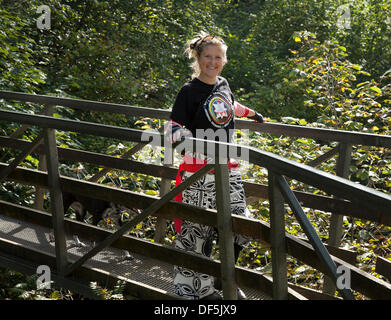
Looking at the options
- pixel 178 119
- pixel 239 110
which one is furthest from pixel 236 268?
pixel 239 110

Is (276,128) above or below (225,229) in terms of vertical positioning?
above

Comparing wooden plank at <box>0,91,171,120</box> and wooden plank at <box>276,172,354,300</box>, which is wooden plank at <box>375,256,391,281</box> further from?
wooden plank at <box>0,91,171,120</box>

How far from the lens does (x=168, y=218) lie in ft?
9.11

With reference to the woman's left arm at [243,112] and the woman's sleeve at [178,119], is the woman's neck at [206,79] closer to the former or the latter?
the woman's sleeve at [178,119]

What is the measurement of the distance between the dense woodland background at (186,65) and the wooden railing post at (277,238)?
6.94ft

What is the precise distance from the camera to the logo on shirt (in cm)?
277

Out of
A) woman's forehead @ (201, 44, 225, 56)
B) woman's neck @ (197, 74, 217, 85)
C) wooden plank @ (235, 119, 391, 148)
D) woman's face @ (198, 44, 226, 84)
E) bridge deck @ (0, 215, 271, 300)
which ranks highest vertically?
woman's forehead @ (201, 44, 225, 56)

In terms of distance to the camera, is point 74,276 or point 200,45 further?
point 74,276

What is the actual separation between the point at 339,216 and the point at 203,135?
1319 millimetres

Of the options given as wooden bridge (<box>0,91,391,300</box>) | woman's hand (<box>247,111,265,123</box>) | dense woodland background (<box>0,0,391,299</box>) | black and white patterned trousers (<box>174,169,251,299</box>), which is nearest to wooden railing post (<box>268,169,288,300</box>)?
wooden bridge (<box>0,91,391,300</box>)

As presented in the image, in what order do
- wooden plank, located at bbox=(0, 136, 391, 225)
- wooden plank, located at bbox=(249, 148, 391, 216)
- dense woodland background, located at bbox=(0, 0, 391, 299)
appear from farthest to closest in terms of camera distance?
dense woodland background, located at bbox=(0, 0, 391, 299) → wooden plank, located at bbox=(0, 136, 391, 225) → wooden plank, located at bbox=(249, 148, 391, 216)

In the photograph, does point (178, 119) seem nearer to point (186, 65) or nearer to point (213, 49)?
point (213, 49)

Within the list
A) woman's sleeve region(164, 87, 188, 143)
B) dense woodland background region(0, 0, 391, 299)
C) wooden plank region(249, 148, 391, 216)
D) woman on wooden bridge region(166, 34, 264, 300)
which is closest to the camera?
wooden plank region(249, 148, 391, 216)

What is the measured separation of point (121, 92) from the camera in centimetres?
909
